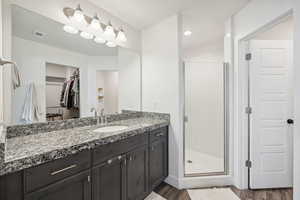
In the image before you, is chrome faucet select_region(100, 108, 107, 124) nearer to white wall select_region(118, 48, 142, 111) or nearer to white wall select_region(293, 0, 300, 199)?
white wall select_region(118, 48, 142, 111)

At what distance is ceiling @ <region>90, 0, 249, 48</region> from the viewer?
2.03m

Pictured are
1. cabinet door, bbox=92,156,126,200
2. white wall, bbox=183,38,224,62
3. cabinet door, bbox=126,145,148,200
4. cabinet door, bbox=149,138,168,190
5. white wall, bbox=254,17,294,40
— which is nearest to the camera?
cabinet door, bbox=92,156,126,200

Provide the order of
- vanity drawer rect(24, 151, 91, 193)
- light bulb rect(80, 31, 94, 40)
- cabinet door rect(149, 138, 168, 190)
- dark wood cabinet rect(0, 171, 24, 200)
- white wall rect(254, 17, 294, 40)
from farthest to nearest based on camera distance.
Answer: white wall rect(254, 17, 294, 40) < cabinet door rect(149, 138, 168, 190) < light bulb rect(80, 31, 94, 40) < vanity drawer rect(24, 151, 91, 193) < dark wood cabinet rect(0, 171, 24, 200)

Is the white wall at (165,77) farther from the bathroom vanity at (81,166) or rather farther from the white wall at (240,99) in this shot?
the white wall at (240,99)

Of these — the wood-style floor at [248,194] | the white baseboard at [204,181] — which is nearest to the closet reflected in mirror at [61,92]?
the wood-style floor at [248,194]

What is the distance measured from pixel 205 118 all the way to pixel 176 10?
5.99ft

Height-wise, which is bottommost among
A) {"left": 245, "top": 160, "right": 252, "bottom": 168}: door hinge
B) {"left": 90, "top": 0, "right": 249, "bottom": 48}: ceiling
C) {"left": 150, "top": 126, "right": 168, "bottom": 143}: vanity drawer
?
{"left": 245, "top": 160, "right": 252, "bottom": 168}: door hinge

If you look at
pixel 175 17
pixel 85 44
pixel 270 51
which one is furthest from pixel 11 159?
pixel 270 51

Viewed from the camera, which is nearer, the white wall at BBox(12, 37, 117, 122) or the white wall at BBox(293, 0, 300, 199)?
the white wall at BBox(293, 0, 300, 199)

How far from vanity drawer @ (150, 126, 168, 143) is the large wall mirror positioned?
2.31ft

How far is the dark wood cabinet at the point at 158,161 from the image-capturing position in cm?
205

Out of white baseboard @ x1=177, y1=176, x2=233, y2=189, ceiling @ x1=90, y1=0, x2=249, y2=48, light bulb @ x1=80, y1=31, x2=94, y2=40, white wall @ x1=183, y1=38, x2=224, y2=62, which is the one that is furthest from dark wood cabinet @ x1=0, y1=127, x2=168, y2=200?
white wall @ x1=183, y1=38, x2=224, y2=62

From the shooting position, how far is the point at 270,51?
2.24m

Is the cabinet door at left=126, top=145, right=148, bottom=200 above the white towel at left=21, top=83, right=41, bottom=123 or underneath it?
underneath
